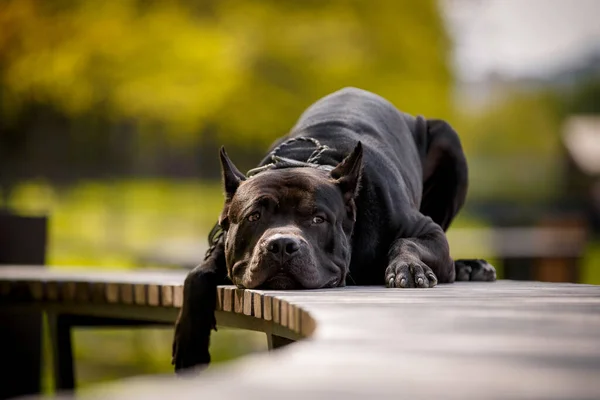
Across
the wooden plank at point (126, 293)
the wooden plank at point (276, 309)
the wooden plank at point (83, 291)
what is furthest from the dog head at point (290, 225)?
the wooden plank at point (83, 291)

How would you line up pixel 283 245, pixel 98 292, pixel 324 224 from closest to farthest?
pixel 283 245 < pixel 324 224 < pixel 98 292

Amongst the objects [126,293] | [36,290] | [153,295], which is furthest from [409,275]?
[36,290]

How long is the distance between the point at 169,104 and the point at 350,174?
1007 cm

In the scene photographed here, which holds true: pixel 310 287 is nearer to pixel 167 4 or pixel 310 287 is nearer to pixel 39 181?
pixel 167 4

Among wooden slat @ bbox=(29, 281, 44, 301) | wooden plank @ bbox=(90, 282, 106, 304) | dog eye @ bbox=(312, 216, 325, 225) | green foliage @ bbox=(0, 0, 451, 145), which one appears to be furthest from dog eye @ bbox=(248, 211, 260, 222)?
green foliage @ bbox=(0, 0, 451, 145)

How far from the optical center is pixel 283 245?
16.2 feet

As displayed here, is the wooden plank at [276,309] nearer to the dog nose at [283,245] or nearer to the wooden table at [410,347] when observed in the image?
the wooden table at [410,347]

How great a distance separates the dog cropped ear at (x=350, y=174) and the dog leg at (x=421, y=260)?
35cm

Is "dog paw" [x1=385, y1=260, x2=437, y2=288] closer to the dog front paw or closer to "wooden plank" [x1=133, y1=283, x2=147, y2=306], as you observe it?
the dog front paw

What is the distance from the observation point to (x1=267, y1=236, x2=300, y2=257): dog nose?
493cm

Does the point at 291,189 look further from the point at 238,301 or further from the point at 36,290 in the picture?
the point at 36,290

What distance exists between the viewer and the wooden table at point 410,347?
7.08 feet

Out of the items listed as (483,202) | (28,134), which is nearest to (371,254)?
(28,134)

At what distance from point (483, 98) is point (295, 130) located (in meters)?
23.1
